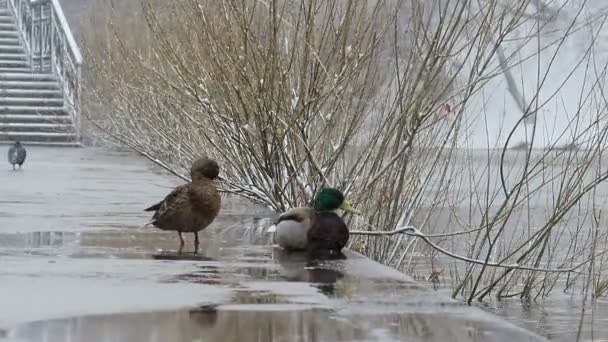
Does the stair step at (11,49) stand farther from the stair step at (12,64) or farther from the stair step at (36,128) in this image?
the stair step at (36,128)

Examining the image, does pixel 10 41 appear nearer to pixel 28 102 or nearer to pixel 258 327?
pixel 28 102

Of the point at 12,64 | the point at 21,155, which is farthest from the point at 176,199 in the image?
the point at 12,64

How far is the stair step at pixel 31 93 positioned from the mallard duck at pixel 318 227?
72.0 ft

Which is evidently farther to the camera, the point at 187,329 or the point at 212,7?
the point at 212,7

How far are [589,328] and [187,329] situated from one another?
655 centimetres

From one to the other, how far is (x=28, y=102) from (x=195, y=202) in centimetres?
2200

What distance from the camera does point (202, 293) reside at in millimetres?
6387

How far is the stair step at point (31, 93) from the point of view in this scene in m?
29.5

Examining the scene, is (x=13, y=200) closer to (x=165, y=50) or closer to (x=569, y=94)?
(x=165, y=50)

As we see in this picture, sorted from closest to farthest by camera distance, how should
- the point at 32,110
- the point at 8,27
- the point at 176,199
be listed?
the point at 176,199
the point at 32,110
the point at 8,27

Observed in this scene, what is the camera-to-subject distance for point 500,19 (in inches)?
333

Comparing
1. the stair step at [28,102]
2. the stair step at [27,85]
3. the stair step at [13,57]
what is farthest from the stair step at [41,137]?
the stair step at [13,57]

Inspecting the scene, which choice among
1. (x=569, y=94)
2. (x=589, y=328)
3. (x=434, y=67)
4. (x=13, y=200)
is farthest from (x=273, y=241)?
(x=569, y=94)

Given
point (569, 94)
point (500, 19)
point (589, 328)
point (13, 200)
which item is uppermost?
point (569, 94)
